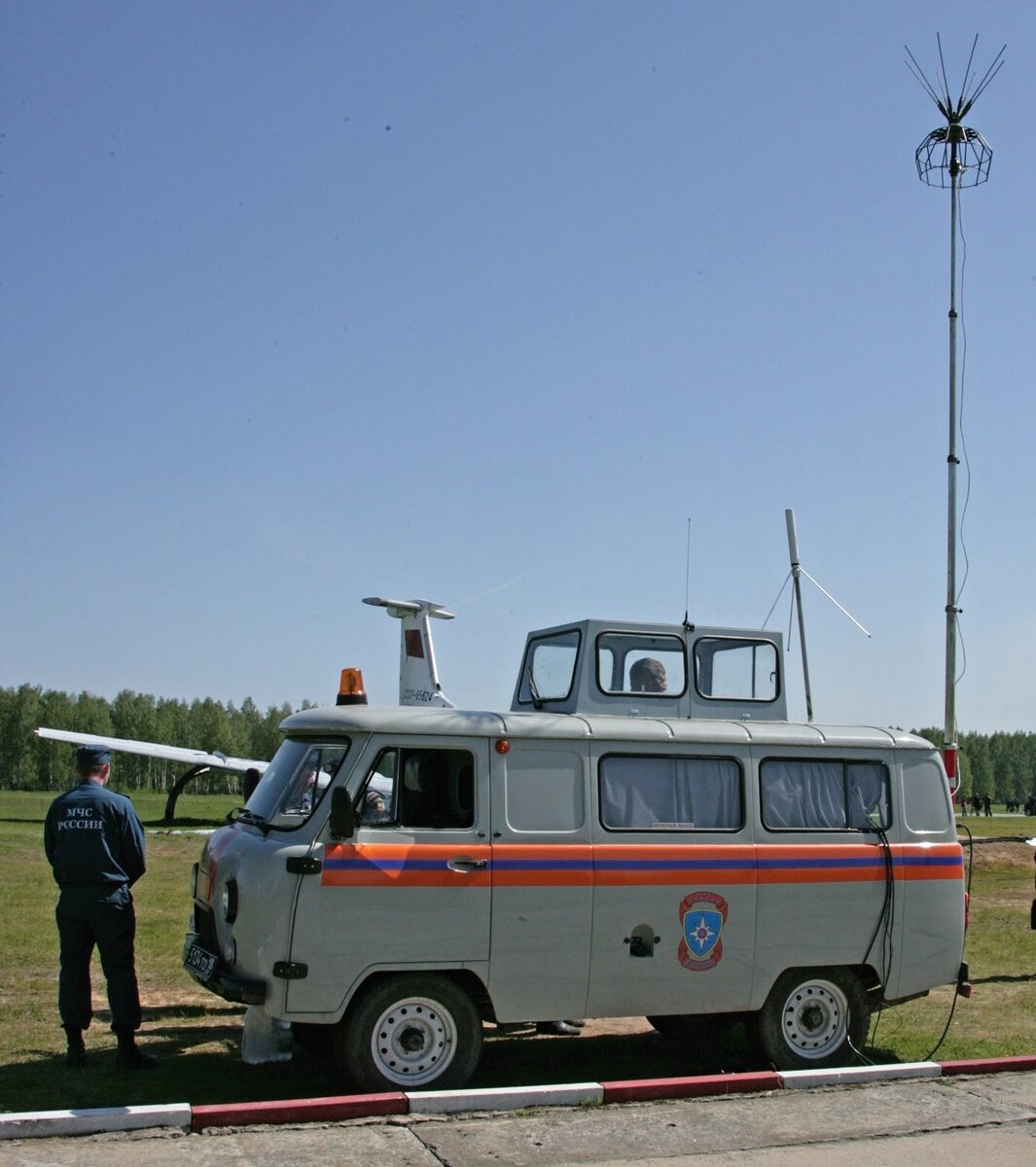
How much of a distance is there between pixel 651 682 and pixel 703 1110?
3245mm

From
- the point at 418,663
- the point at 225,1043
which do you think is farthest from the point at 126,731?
the point at 225,1043

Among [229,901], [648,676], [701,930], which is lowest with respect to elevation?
[701,930]

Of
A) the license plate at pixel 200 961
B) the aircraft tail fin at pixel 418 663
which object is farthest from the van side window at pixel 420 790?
the aircraft tail fin at pixel 418 663

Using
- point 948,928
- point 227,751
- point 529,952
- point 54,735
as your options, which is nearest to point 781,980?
point 948,928

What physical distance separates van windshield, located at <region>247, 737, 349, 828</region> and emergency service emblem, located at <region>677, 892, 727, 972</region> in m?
2.66

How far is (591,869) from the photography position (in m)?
8.48

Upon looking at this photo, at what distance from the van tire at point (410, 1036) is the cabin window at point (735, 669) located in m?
3.25

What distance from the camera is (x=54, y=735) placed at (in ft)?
105

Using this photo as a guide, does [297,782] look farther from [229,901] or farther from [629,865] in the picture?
[629,865]

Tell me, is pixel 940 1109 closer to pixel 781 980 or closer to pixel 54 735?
pixel 781 980

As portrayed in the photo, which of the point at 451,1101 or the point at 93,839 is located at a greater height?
the point at 93,839

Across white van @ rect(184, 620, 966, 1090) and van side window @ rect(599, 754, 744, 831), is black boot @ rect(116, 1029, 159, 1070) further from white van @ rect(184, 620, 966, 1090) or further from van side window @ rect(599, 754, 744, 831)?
van side window @ rect(599, 754, 744, 831)

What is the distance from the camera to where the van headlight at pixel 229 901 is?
8.00 meters

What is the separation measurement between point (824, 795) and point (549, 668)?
2375 mm
